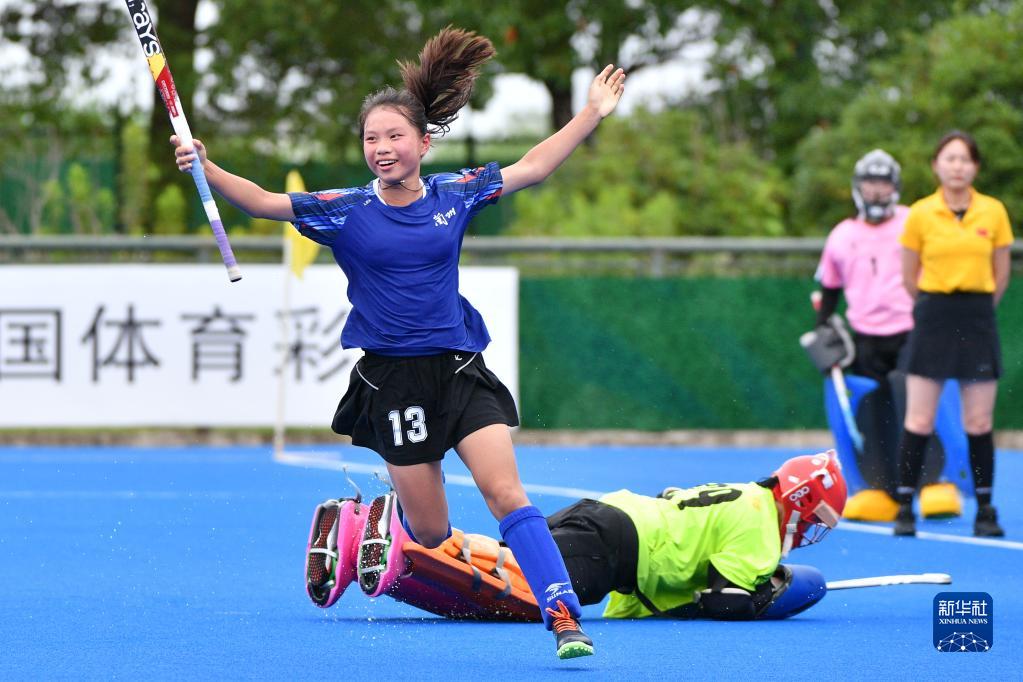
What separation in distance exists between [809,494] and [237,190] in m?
2.36

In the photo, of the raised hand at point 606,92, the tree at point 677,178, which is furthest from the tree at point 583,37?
the raised hand at point 606,92

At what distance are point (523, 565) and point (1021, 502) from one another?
22.1ft

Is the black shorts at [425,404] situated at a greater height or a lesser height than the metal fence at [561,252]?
lesser

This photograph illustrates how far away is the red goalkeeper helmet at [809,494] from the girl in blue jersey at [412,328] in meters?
1.24

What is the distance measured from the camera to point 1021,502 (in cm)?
1194

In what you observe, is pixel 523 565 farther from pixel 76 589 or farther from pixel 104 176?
pixel 104 176

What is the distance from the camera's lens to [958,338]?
9.80m

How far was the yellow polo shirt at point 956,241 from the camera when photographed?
9797 mm

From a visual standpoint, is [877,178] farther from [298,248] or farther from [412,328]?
[412,328]

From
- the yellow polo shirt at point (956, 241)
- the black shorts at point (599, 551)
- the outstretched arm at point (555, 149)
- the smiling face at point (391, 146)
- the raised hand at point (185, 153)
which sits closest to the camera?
the raised hand at point (185, 153)

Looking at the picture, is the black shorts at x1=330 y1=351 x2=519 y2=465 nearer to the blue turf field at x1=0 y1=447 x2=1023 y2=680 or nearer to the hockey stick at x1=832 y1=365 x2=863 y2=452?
the blue turf field at x1=0 y1=447 x2=1023 y2=680

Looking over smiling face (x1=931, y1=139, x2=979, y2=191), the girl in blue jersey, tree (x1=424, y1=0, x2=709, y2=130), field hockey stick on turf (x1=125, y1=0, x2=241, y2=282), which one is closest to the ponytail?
the girl in blue jersey

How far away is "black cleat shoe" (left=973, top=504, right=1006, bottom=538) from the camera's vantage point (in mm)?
9844

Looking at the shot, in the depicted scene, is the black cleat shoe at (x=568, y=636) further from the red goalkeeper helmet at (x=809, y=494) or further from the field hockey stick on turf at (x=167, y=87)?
the field hockey stick on turf at (x=167, y=87)
